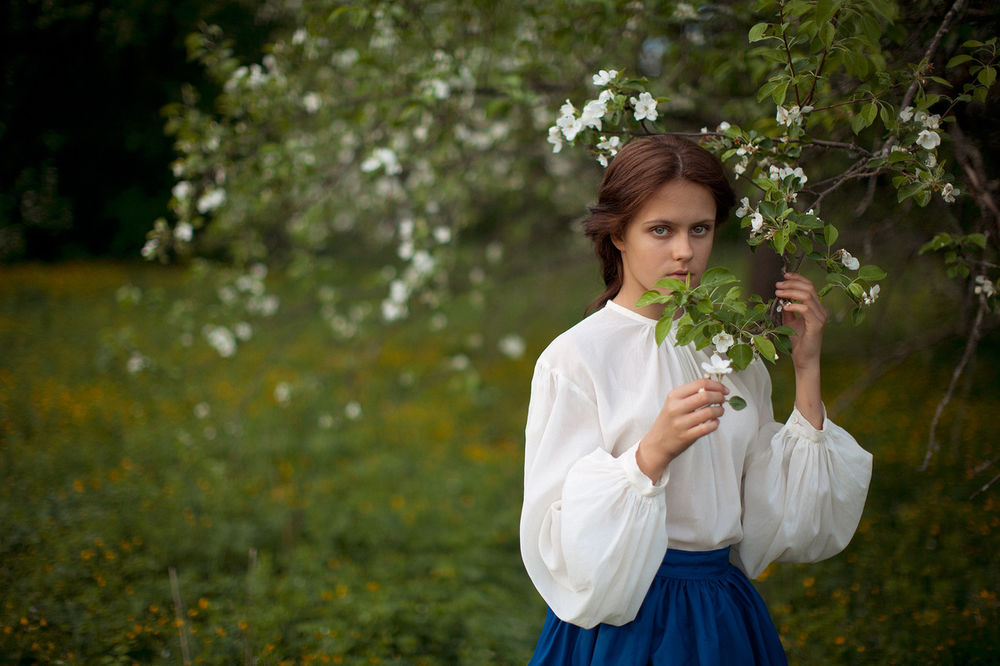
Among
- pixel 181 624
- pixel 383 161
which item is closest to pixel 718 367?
pixel 383 161

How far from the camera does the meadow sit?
9.07ft

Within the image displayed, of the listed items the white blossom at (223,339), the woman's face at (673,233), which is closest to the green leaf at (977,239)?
the woman's face at (673,233)

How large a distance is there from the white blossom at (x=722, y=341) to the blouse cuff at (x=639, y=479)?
0.82ft

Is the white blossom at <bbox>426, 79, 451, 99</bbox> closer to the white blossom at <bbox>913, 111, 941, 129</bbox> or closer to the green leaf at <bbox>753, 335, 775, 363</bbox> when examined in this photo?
the white blossom at <bbox>913, 111, 941, 129</bbox>

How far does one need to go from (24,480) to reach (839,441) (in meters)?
4.03

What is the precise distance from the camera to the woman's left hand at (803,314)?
1.51 metres

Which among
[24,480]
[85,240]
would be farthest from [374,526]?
[85,240]

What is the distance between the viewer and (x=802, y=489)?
1.60 meters

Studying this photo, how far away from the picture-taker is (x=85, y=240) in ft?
34.8

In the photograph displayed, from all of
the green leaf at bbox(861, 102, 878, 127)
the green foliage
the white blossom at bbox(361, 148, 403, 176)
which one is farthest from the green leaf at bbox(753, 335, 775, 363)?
the white blossom at bbox(361, 148, 403, 176)

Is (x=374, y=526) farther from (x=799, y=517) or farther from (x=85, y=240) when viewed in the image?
(x=85, y=240)

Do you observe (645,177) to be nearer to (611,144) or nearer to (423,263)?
(611,144)

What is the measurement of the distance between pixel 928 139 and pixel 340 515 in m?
3.59

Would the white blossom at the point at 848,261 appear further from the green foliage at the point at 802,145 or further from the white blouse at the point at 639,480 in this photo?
the white blouse at the point at 639,480
